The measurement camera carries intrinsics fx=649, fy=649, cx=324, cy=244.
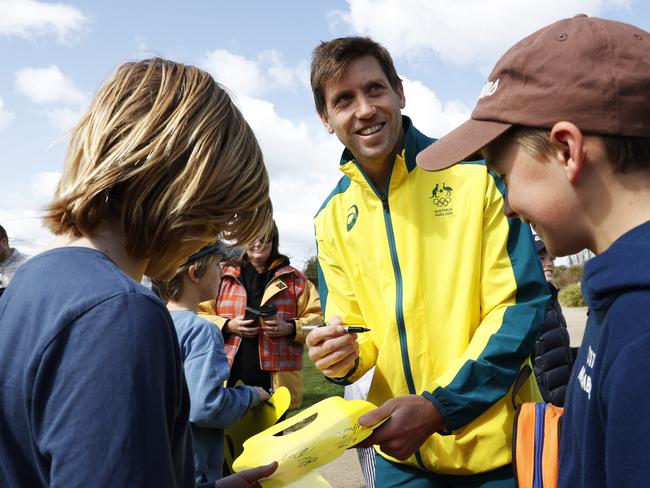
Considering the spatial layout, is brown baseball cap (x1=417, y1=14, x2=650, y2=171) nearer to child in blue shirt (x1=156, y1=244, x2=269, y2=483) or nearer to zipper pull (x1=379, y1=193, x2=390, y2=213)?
zipper pull (x1=379, y1=193, x2=390, y2=213)

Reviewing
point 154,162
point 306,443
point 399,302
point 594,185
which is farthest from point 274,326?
point 594,185

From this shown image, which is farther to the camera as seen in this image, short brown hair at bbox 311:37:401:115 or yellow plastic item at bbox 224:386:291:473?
yellow plastic item at bbox 224:386:291:473

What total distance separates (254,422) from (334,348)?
55.1 inches

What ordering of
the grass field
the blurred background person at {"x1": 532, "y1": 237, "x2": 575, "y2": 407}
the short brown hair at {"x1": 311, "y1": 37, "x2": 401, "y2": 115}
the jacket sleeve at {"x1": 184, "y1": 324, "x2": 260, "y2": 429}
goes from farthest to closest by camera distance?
the grass field < the blurred background person at {"x1": 532, "y1": 237, "x2": 575, "y2": 407} < the jacket sleeve at {"x1": 184, "y1": 324, "x2": 260, "y2": 429} < the short brown hair at {"x1": 311, "y1": 37, "x2": 401, "y2": 115}

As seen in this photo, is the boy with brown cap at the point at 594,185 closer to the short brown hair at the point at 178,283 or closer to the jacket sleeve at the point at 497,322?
the jacket sleeve at the point at 497,322

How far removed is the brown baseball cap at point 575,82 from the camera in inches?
51.9

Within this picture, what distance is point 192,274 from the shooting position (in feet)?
12.6

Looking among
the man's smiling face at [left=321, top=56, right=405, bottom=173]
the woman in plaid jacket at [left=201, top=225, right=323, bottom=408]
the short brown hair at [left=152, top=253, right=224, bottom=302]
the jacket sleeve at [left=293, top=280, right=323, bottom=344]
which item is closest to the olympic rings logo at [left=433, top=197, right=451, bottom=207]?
the man's smiling face at [left=321, top=56, right=405, bottom=173]

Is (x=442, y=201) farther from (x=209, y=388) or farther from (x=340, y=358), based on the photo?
(x=209, y=388)

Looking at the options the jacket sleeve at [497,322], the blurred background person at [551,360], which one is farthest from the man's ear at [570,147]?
the blurred background person at [551,360]

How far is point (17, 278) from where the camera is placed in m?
1.29

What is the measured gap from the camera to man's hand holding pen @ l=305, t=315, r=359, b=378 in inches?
96.7

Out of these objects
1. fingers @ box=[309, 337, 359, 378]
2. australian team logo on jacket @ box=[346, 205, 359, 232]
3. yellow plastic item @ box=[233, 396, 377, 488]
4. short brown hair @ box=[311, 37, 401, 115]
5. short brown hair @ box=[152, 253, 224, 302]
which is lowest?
yellow plastic item @ box=[233, 396, 377, 488]

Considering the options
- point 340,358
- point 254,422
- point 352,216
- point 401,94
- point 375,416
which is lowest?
point 254,422
